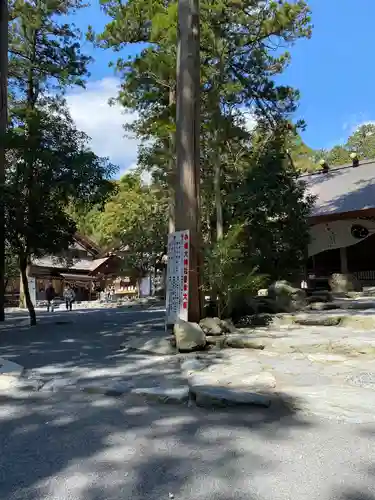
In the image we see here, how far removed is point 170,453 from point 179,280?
579cm

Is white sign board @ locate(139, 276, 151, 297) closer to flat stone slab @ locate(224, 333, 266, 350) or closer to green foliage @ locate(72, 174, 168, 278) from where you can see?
green foliage @ locate(72, 174, 168, 278)

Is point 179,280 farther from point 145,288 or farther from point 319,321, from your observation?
point 145,288

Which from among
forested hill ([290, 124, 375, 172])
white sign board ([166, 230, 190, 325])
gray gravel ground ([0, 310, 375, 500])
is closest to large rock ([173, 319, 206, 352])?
white sign board ([166, 230, 190, 325])

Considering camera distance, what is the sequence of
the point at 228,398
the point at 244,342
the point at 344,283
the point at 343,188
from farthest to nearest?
1. the point at 343,188
2. the point at 344,283
3. the point at 244,342
4. the point at 228,398

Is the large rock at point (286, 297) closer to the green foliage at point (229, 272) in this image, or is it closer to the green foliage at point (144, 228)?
the green foliage at point (229, 272)

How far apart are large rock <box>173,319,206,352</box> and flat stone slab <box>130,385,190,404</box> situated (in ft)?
7.73

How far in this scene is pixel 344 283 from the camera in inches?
714

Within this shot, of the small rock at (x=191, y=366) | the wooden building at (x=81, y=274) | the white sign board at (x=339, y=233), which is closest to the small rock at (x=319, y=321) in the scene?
the small rock at (x=191, y=366)

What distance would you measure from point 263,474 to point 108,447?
1.12 metres

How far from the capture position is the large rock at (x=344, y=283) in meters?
18.1

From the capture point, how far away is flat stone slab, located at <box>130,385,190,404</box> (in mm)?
4535

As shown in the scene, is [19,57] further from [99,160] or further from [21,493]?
[21,493]

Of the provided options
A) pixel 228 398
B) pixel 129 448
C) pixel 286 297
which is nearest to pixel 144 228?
pixel 286 297

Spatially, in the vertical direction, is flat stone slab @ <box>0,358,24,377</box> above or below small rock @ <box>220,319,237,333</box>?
below
